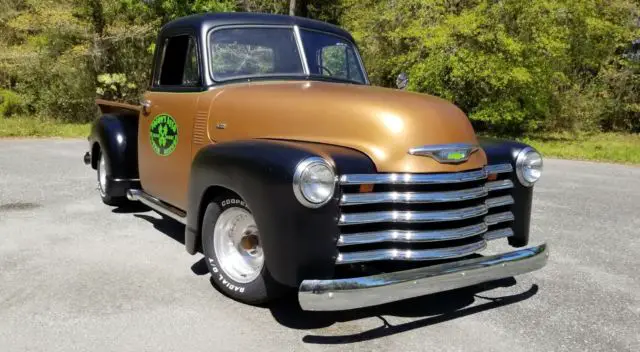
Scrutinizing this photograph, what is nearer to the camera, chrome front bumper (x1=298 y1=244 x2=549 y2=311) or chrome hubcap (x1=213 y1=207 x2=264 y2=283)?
chrome front bumper (x1=298 y1=244 x2=549 y2=311)

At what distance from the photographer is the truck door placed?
463 cm

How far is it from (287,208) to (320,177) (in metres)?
0.25

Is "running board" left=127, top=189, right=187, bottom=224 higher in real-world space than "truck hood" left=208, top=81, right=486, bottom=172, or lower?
lower

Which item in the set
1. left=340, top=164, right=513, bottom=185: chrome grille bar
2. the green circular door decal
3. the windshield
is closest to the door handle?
the green circular door decal

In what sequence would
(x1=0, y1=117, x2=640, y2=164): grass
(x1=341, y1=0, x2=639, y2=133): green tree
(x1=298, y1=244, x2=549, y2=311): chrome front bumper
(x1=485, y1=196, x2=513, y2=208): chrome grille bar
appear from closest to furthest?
(x1=298, y1=244, x2=549, y2=311): chrome front bumper < (x1=485, y1=196, x2=513, y2=208): chrome grille bar < (x1=0, y1=117, x2=640, y2=164): grass < (x1=341, y1=0, x2=639, y2=133): green tree

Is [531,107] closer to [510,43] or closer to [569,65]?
[510,43]

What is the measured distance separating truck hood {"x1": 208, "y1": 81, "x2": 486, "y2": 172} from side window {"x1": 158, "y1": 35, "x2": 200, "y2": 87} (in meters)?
0.64

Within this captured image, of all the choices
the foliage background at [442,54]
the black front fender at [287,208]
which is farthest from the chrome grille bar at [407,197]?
the foliage background at [442,54]

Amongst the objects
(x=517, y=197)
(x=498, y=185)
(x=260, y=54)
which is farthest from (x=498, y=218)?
(x=260, y=54)

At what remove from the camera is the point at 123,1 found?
830 inches

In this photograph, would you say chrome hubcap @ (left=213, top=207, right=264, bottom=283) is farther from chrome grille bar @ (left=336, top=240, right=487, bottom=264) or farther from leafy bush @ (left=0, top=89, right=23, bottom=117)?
leafy bush @ (left=0, top=89, right=23, bottom=117)

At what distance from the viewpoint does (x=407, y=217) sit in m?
3.21

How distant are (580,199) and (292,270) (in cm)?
612

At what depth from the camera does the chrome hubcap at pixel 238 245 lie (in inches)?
145
